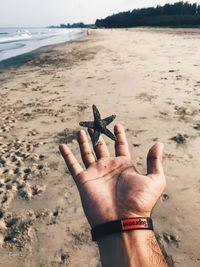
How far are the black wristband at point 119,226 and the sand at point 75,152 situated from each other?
1.32 metres

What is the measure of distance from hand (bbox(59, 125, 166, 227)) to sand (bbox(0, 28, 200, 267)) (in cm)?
126

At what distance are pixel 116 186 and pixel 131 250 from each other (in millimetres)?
742

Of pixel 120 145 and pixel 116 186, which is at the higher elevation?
pixel 120 145

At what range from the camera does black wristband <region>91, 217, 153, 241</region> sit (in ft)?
8.21

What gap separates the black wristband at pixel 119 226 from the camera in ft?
8.21

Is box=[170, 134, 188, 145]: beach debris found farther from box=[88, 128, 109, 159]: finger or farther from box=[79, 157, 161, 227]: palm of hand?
box=[79, 157, 161, 227]: palm of hand

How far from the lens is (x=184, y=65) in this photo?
13930 mm

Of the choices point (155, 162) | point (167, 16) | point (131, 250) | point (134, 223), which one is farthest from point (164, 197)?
point (167, 16)

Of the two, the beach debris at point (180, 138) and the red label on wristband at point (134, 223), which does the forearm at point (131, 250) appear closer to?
the red label on wristband at point (134, 223)

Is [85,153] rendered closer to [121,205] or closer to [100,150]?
[100,150]

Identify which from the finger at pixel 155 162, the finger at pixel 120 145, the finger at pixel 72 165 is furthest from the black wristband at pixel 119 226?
the finger at pixel 120 145

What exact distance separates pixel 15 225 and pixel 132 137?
3387 millimetres

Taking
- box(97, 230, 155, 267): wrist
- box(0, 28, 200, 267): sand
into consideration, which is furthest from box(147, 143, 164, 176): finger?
box(0, 28, 200, 267): sand

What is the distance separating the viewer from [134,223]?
253 cm
